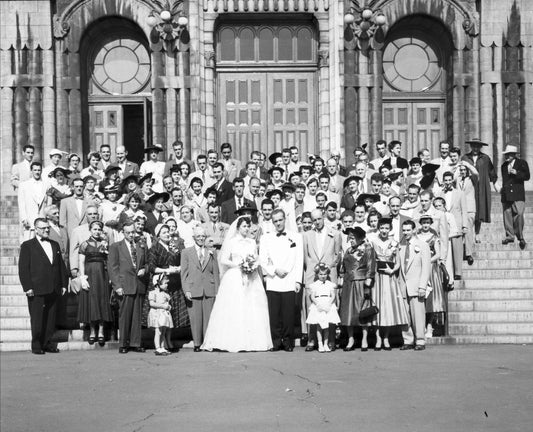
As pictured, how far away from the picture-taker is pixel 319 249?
1655 centimetres

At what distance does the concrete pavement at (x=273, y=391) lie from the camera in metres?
10.8

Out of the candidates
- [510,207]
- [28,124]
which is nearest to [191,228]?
[510,207]

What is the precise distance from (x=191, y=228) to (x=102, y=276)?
5.02 feet

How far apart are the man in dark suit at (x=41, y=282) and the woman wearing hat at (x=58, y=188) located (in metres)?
2.03

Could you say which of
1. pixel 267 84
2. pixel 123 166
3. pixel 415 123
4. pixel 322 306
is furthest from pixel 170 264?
pixel 415 123

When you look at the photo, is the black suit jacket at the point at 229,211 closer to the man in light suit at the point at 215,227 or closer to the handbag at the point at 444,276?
the man in light suit at the point at 215,227

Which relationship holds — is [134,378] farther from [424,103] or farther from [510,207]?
[424,103]

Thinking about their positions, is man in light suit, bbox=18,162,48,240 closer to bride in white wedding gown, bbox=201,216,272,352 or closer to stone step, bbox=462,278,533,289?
bride in white wedding gown, bbox=201,216,272,352

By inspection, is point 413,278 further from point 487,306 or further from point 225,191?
point 225,191

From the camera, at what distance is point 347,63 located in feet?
82.1

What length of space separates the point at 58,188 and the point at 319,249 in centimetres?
442

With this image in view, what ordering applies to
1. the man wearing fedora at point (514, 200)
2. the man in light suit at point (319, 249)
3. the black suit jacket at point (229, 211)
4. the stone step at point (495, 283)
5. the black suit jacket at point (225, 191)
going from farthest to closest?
the man wearing fedora at point (514, 200)
the black suit jacket at point (225, 191)
the stone step at point (495, 283)
the black suit jacket at point (229, 211)
the man in light suit at point (319, 249)

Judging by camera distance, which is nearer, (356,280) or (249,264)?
(249,264)

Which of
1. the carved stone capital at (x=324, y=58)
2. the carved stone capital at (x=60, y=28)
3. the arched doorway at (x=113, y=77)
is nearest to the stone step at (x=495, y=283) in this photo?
A: the carved stone capital at (x=324, y=58)
